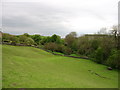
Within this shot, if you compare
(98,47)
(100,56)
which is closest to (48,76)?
(100,56)

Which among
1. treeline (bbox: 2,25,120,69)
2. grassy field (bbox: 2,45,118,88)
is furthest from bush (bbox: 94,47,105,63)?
grassy field (bbox: 2,45,118,88)

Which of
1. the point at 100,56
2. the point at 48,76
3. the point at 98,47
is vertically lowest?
the point at 48,76

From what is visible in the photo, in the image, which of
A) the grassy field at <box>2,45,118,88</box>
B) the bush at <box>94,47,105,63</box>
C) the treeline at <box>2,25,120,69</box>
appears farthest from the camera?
the bush at <box>94,47,105,63</box>

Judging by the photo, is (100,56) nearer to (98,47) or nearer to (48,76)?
(98,47)

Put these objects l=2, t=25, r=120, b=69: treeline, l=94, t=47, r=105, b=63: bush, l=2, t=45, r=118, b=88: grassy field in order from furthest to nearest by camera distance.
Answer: l=94, t=47, r=105, b=63: bush
l=2, t=25, r=120, b=69: treeline
l=2, t=45, r=118, b=88: grassy field

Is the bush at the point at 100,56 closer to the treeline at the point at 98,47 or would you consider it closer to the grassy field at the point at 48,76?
the treeline at the point at 98,47

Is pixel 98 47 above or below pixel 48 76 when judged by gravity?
above

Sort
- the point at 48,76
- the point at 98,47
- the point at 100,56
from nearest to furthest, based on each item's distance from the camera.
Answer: the point at 48,76 < the point at 100,56 < the point at 98,47

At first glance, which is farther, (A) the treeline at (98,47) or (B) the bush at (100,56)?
(B) the bush at (100,56)

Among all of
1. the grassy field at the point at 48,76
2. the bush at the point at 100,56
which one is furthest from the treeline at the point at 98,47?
the grassy field at the point at 48,76

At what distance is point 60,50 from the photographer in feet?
116

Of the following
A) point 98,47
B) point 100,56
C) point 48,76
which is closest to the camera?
point 48,76

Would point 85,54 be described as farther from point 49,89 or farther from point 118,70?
point 49,89

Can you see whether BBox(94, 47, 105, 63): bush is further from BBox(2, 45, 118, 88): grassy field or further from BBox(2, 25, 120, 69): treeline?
BBox(2, 45, 118, 88): grassy field
